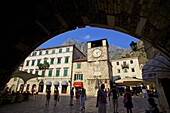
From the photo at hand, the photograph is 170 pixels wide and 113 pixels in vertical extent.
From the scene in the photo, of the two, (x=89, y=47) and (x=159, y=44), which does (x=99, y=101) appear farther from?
(x=89, y=47)

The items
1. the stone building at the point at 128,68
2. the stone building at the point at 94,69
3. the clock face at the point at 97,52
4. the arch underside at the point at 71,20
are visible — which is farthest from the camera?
the stone building at the point at 128,68

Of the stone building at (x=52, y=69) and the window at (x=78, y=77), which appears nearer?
the window at (x=78, y=77)

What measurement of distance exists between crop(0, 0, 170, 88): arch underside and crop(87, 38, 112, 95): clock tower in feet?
75.3

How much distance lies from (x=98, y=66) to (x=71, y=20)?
79.0 feet

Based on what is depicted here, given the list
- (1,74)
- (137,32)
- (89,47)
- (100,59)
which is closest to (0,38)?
(1,74)

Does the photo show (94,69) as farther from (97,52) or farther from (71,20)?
(71,20)

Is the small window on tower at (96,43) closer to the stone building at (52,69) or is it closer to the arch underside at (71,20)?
the stone building at (52,69)

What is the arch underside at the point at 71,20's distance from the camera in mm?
2268

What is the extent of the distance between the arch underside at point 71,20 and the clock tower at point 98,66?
22962 millimetres

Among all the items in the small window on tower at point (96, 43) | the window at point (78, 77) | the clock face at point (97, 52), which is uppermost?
the small window on tower at point (96, 43)

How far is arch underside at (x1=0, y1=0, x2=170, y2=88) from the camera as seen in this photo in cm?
227

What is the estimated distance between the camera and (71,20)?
9.12 ft

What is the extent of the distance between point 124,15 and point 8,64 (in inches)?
125

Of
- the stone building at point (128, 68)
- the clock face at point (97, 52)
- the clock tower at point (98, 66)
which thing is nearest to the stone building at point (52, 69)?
the clock tower at point (98, 66)
